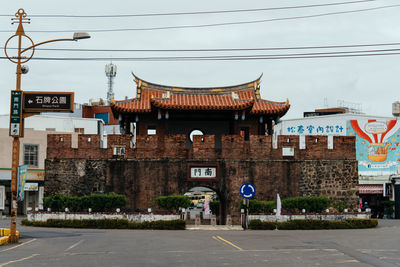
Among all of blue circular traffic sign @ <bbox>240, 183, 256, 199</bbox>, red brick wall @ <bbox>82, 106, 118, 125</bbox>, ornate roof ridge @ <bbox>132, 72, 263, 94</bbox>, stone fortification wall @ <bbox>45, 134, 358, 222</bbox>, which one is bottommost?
blue circular traffic sign @ <bbox>240, 183, 256, 199</bbox>

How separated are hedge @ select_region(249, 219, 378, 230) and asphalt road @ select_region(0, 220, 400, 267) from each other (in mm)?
6872

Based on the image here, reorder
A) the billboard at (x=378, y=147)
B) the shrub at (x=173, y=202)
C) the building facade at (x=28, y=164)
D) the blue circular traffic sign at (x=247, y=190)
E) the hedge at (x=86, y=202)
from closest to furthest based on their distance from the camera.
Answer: the blue circular traffic sign at (x=247, y=190)
the shrub at (x=173, y=202)
the hedge at (x=86, y=202)
the building facade at (x=28, y=164)
the billboard at (x=378, y=147)

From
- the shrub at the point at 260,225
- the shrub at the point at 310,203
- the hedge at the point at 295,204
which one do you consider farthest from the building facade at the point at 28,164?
the shrub at the point at 310,203

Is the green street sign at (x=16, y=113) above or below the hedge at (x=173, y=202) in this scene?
above

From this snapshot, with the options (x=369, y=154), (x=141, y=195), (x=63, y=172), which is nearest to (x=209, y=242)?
(x=141, y=195)

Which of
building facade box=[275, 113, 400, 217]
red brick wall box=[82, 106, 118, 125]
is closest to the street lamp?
building facade box=[275, 113, 400, 217]

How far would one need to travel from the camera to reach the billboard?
53.6m

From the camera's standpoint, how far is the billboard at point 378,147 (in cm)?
5359

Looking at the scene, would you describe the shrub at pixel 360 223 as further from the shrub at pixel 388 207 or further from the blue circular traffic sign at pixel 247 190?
the shrub at pixel 388 207

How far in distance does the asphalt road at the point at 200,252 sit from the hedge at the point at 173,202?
8.84 metres

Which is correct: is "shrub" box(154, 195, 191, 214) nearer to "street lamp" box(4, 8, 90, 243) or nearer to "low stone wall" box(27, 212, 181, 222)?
"low stone wall" box(27, 212, 181, 222)

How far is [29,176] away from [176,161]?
18.2 metres

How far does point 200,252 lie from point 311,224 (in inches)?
560

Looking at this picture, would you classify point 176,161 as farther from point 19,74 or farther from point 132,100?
point 19,74
